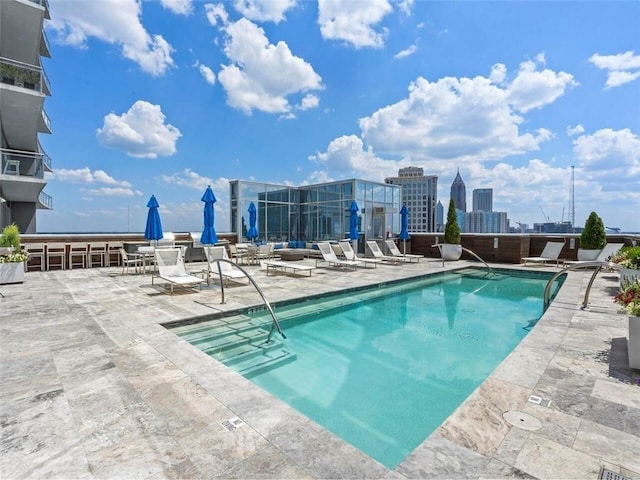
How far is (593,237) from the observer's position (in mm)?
10562

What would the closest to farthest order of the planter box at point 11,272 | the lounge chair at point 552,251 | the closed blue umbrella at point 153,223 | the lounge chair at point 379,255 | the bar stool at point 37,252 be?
1. the planter box at point 11,272
2. the closed blue umbrella at point 153,223
3. the bar stool at point 37,252
4. the lounge chair at point 552,251
5. the lounge chair at point 379,255

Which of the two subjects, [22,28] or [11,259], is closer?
[11,259]

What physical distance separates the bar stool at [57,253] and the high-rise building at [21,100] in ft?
12.2

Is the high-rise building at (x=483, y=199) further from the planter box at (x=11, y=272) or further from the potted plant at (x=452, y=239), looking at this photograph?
the planter box at (x=11, y=272)

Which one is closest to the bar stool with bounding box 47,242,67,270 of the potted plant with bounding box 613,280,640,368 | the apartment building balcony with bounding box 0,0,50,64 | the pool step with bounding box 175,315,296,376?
the pool step with bounding box 175,315,296,376

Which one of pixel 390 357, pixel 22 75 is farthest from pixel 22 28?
pixel 390 357

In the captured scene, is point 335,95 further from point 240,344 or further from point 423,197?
point 423,197

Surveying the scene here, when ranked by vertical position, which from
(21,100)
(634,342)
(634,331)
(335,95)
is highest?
(335,95)

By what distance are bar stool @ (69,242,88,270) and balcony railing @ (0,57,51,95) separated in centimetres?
689

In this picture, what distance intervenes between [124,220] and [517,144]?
1913 cm

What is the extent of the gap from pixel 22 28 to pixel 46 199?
25.3 feet

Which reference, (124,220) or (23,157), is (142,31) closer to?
(23,157)

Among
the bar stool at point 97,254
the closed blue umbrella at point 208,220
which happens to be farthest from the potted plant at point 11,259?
the closed blue umbrella at point 208,220

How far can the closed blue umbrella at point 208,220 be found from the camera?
877 cm
